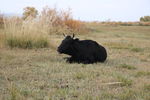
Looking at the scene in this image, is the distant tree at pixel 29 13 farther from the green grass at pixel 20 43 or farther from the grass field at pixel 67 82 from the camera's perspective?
the grass field at pixel 67 82

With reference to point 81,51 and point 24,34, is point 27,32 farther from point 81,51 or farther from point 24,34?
point 81,51

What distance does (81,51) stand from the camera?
7598 mm

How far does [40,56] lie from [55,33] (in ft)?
27.2

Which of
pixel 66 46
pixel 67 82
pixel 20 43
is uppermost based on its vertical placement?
pixel 66 46

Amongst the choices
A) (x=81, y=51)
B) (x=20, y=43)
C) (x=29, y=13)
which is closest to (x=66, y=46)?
(x=81, y=51)

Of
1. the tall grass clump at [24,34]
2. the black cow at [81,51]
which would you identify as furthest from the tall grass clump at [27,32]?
the black cow at [81,51]

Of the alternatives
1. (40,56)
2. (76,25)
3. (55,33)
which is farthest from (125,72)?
(76,25)

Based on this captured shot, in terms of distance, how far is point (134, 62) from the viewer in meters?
7.91

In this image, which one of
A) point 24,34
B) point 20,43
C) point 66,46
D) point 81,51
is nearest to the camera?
point 66,46

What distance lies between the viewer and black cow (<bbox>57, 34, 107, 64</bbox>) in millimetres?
7458

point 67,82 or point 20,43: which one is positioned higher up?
point 20,43


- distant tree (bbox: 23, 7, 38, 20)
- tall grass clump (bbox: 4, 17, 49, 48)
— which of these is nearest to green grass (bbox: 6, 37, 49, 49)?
tall grass clump (bbox: 4, 17, 49, 48)

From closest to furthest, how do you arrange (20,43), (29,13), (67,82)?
(67,82)
(20,43)
(29,13)

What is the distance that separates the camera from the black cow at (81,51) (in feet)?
24.5
